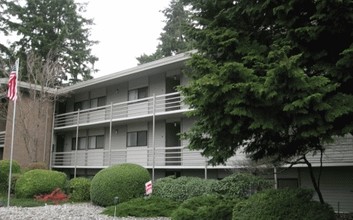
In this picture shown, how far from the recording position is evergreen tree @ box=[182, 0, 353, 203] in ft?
21.2

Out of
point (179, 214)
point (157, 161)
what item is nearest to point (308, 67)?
point (179, 214)

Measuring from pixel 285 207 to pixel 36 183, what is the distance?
52.8 feet

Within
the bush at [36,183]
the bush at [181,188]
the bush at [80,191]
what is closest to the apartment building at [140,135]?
the bush at [181,188]

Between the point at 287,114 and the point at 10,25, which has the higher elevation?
the point at 10,25

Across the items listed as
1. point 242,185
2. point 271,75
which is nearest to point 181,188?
point 242,185

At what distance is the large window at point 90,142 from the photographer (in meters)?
26.9

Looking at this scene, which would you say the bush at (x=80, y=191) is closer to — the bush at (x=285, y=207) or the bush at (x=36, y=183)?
the bush at (x=36, y=183)

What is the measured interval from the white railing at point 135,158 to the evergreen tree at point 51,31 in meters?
13.0

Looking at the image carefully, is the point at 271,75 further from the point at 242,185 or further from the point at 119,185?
the point at 119,185

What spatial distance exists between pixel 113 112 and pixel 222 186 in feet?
40.2

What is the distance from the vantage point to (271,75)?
21.0 feet

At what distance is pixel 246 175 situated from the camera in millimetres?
14812

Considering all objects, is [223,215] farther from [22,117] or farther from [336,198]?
[22,117]

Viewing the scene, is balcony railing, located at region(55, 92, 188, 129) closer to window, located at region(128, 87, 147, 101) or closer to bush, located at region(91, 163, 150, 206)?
window, located at region(128, 87, 147, 101)
